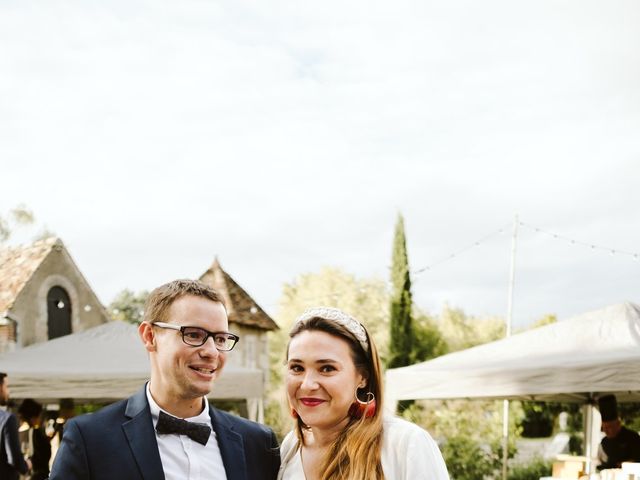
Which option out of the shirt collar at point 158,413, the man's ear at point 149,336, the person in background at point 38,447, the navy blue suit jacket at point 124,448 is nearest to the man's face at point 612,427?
the navy blue suit jacket at point 124,448

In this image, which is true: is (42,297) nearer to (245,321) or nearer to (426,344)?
(245,321)

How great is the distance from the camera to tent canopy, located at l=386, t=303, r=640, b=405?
6.34 metres

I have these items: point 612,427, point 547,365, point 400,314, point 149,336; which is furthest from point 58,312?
point 400,314

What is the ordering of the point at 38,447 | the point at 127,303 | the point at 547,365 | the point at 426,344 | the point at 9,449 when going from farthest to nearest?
the point at 127,303 < the point at 426,344 < the point at 38,447 < the point at 547,365 < the point at 9,449

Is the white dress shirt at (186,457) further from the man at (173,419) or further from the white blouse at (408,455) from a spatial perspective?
the white blouse at (408,455)

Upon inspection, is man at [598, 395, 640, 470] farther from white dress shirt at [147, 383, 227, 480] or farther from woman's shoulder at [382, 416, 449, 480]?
white dress shirt at [147, 383, 227, 480]

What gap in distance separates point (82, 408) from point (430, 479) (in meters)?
16.3

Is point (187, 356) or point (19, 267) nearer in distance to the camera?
point (187, 356)

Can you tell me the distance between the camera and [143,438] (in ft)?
7.68

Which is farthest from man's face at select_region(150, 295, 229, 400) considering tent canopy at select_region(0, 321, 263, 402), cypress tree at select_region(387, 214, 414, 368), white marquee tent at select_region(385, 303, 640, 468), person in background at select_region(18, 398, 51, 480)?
cypress tree at select_region(387, 214, 414, 368)

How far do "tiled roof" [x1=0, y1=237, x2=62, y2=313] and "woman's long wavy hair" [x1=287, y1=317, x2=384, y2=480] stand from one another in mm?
11552

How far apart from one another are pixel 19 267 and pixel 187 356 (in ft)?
42.0

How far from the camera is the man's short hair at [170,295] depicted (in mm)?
2484

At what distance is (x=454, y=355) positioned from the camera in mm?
8273
